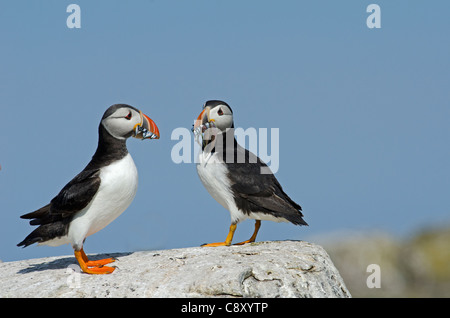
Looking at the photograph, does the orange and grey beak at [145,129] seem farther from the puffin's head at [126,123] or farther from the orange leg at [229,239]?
the orange leg at [229,239]

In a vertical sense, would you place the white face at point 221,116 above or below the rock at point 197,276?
above

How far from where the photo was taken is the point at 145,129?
834 centimetres

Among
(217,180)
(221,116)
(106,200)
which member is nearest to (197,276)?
(106,200)

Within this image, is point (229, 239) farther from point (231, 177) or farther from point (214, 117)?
point (214, 117)

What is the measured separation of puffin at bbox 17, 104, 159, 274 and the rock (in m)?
0.41

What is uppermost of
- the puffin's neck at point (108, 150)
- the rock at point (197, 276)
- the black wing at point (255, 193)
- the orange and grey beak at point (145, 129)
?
the orange and grey beak at point (145, 129)

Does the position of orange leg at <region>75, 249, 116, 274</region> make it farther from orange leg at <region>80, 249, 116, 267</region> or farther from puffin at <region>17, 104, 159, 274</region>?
orange leg at <region>80, 249, 116, 267</region>

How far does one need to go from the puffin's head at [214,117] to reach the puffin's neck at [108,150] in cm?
156

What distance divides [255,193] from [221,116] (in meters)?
1.33

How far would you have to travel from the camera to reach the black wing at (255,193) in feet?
30.6

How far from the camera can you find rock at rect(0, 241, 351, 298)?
24.3ft

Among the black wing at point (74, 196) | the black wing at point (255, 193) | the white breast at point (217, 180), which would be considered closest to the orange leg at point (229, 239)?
the white breast at point (217, 180)

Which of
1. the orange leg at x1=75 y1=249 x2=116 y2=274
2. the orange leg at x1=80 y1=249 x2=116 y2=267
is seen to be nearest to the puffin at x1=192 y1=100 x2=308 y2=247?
the orange leg at x1=80 y1=249 x2=116 y2=267

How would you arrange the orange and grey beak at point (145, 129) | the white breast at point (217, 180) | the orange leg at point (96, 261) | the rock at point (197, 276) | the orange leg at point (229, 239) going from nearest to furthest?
1. the rock at point (197, 276)
2. the orange and grey beak at point (145, 129)
3. the orange leg at point (96, 261)
4. the white breast at point (217, 180)
5. the orange leg at point (229, 239)
